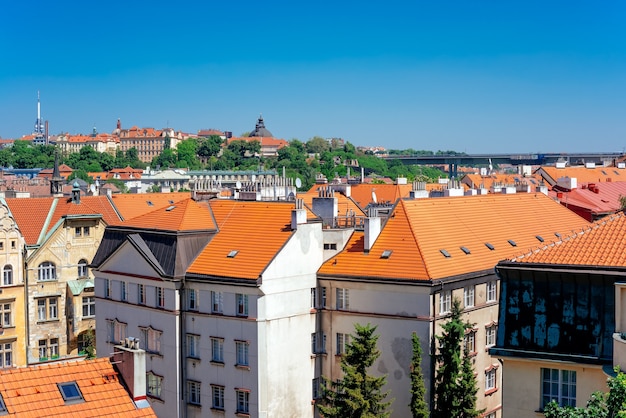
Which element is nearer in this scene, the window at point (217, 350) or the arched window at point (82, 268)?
the window at point (217, 350)

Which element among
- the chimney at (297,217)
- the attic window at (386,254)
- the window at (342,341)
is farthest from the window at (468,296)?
the chimney at (297,217)

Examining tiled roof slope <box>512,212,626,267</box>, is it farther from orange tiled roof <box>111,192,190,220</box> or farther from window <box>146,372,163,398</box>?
orange tiled roof <box>111,192,190,220</box>

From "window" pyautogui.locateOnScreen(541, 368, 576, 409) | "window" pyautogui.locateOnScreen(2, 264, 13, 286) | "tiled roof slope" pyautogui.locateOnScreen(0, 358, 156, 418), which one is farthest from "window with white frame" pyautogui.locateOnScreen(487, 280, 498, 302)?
"window" pyautogui.locateOnScreen(2, 264, 13, 286)

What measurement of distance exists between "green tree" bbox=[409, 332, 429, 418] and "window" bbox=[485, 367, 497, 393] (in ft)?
19.0

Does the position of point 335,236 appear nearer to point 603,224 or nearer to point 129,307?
point 129,307

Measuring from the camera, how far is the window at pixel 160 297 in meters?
48.4

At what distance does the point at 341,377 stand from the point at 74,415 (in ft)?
70.7

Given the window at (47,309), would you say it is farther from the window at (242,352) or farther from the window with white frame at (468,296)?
the window with white frame at (468,296)

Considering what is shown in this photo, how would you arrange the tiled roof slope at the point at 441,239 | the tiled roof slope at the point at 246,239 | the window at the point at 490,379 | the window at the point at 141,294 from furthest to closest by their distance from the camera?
the window at the point at 141,294 → the window at the point at 490,379 → the tiled roof slope at the point at 246,239 → the tiled roof slope at the point at 441,239

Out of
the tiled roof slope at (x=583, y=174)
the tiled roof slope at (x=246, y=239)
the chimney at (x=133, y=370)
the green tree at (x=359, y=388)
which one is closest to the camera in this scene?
the chimney at (x=133, y=370)

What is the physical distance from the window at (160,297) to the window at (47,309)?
1841cm

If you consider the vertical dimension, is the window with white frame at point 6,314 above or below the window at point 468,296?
below

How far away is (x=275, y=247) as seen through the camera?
46.0 metres

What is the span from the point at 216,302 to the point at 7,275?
859 inches
